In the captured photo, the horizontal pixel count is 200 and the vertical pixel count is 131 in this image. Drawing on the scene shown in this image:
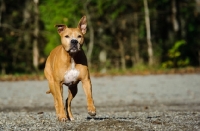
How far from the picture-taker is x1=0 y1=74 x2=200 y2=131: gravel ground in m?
11.3

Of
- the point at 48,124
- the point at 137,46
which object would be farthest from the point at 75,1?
the point at 48,124

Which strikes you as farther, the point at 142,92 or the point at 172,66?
the point at 172,66

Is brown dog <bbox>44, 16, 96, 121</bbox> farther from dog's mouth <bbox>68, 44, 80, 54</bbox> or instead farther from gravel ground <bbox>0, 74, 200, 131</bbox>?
gravel ground <bbox>0, 74, 200, 131</bbox>

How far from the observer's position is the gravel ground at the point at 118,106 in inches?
446

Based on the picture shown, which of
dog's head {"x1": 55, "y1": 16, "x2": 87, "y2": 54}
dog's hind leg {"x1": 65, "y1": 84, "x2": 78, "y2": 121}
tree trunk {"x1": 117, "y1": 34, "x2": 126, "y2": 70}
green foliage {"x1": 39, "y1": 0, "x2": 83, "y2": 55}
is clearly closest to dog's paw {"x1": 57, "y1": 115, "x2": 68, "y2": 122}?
dog's hind leg {"x1": 65, "y1": 84, "x2": 78, "y2": 121}

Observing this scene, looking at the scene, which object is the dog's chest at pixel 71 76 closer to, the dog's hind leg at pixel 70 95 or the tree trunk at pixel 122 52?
the dog's hind leg at pixel 70 95

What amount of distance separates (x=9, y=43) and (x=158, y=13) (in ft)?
46.2

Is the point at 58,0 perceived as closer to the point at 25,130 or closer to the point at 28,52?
the point at 28,52

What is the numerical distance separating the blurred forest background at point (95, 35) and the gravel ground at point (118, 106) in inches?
419

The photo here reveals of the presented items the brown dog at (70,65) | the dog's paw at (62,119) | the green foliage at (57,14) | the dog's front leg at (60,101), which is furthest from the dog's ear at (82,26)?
the green foliage at (57,14)

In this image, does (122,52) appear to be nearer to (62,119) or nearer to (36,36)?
(36,36)

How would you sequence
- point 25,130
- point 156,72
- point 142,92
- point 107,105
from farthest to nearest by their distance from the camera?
point 156,72 < point 142,92 < point 107,105 < point 25,130

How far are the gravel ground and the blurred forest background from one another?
10.6 m

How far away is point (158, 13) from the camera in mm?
52219
